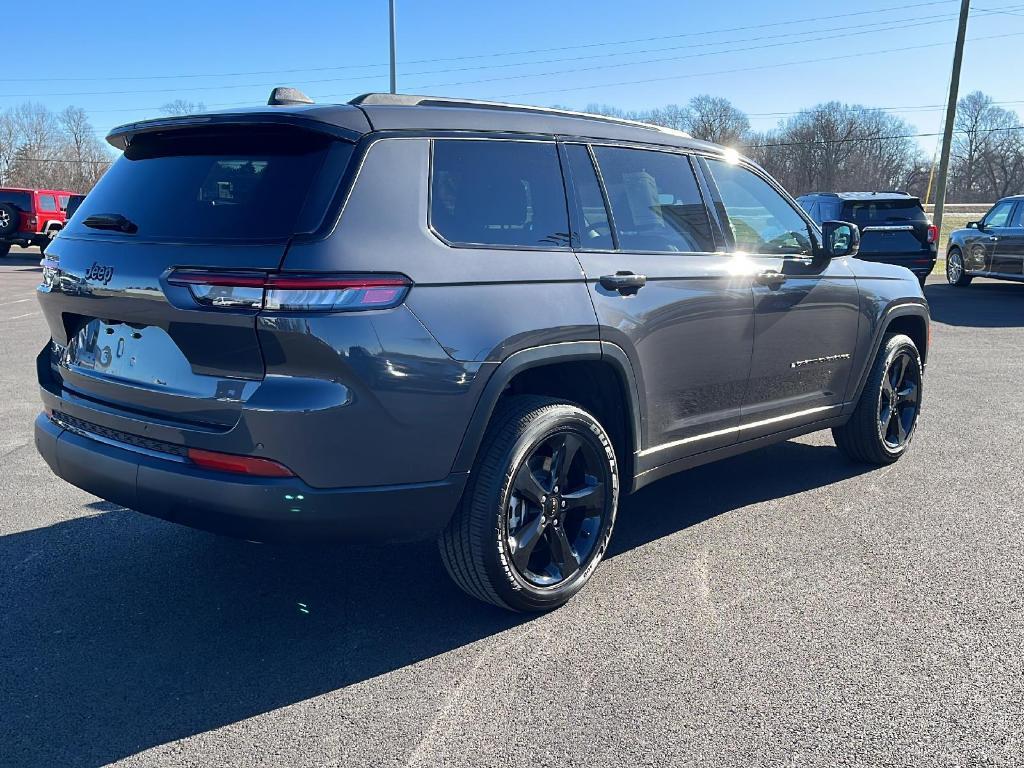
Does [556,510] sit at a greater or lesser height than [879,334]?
lesser

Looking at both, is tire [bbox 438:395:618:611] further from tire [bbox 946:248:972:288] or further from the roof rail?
tire [bbox 946:248:972:288]

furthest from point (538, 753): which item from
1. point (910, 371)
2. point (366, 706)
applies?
point (910, 371)

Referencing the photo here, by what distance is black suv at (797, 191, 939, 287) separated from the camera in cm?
1536

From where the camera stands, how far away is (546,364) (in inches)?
132

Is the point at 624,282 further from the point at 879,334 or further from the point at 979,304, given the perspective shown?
the point at 979,304

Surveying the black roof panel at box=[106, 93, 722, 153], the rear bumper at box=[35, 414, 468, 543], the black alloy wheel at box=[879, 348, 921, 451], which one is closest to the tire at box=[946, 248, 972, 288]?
the black alloy wheel at box=[879, 348, 921, 451]

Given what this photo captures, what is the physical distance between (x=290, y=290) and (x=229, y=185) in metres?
0.56

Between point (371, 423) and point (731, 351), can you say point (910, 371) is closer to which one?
point (731, 351)

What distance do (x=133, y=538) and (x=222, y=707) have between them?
65.2 inches

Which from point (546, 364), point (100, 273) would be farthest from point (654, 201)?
point (100, 273)

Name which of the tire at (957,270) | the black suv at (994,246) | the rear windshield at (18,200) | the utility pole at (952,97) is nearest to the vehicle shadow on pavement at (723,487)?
the black suv at (994,246)

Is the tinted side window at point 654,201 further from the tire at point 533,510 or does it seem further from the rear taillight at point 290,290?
the rear taillight at point 290,290

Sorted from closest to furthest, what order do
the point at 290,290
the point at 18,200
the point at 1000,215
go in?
the point at 290,290 < the point at 1000,215 < the point at 18,200

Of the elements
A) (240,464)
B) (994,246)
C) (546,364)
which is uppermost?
(546,364)
